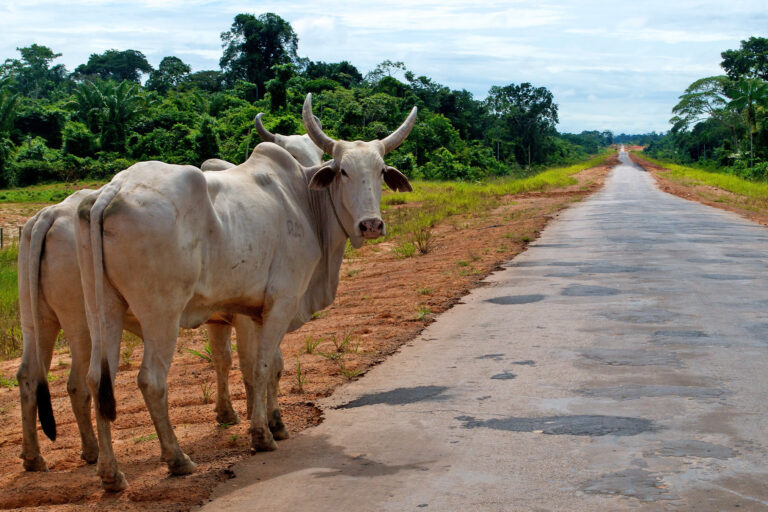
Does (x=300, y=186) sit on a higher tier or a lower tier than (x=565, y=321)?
higher

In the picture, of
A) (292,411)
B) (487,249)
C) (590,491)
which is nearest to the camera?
(590,491)

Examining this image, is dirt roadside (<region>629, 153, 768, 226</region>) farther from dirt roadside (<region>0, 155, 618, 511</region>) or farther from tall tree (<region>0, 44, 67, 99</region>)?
tall tree (<region>0, 44, 67, 99</region>)

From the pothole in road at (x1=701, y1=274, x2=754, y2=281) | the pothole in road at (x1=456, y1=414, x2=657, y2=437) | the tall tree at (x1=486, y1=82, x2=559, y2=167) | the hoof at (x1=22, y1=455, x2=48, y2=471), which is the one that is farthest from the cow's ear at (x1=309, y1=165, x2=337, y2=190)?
the tall tree at (x1=486, y1=82, x2=559, y2=167)

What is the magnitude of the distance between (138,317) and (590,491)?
2.40 metres

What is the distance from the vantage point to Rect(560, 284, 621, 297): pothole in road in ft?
31.0

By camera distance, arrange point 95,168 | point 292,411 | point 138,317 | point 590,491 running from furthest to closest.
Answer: point 95,168 < point 292,411 < point 138,317 < point 590,491

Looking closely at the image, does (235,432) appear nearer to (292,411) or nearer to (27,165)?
(292,411)

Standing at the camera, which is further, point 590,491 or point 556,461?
point 556,461

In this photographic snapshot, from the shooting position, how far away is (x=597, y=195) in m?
30.7

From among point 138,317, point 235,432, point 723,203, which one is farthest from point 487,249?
point 723,203

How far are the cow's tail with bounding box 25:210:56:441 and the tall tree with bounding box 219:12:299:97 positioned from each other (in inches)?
2045

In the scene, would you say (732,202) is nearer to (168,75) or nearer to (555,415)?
(555,415)

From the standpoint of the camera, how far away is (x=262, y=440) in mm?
4836

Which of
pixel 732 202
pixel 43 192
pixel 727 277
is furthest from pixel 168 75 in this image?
pixel 727 277
